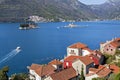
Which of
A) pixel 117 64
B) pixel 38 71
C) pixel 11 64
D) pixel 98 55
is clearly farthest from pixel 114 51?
pixel 11 64

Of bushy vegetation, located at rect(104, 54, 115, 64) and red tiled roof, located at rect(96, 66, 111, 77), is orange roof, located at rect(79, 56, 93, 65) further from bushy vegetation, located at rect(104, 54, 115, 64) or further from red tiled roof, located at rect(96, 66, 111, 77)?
bushy vegetation, located at rect(104, 54, 115, 64)

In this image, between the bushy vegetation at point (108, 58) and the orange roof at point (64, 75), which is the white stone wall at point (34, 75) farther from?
the bushy vegetation at point (108, 58)

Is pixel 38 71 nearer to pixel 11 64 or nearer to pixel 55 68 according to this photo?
pixel 55 68

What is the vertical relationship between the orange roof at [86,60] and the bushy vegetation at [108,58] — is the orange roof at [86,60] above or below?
above

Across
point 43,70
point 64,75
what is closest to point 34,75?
point 43,70

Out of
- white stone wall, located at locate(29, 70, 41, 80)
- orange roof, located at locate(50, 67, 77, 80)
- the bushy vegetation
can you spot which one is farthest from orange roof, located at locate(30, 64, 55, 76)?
the bushy vegetation

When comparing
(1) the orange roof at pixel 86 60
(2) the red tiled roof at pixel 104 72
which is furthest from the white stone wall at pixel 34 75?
(2) the red tiled roof at pixel 104 72

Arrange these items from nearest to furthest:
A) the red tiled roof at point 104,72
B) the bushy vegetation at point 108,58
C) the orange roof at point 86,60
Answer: the red tiled roof at point 104,72, the orange roof at point 86,60, the bushy vegetation at point 108,58

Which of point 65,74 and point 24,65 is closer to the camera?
point 65,74

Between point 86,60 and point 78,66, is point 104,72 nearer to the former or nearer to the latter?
point 78,66
